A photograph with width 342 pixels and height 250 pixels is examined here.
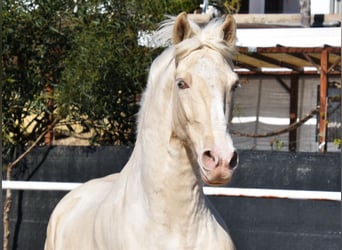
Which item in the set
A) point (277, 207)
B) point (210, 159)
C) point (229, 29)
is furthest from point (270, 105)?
point (210, 159)

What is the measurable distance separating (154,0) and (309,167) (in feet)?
8.10

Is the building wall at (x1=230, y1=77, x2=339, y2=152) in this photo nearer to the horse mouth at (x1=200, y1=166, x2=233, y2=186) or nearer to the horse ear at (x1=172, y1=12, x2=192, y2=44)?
the horse ear at (x1=172, y1=12, x2=192, y2=44)

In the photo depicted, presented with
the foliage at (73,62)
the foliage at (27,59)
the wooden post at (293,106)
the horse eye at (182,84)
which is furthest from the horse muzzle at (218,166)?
the wooden post at (293,106)

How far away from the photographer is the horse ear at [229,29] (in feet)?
13.4

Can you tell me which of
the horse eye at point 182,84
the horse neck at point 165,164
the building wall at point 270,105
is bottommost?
the building wall at point 270,105

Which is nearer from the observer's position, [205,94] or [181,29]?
[205,94]

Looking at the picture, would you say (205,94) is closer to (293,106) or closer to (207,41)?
(207,41)

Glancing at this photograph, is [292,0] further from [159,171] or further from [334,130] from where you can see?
[159,171]

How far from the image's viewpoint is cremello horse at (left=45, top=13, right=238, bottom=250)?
12.5 ft

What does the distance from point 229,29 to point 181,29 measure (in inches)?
8.1

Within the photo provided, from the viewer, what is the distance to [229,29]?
Answer: 4.09 metres

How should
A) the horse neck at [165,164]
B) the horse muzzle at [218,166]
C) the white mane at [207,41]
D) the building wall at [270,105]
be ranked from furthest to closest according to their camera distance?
the building wall at [270,105] < the horse neck at [165,164] < the white mane at [207,41] < the horse muzzle at [218,166]

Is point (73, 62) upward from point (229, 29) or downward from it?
downward

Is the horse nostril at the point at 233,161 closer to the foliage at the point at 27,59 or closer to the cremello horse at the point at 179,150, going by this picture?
the cremello horse at the point at 179,150
